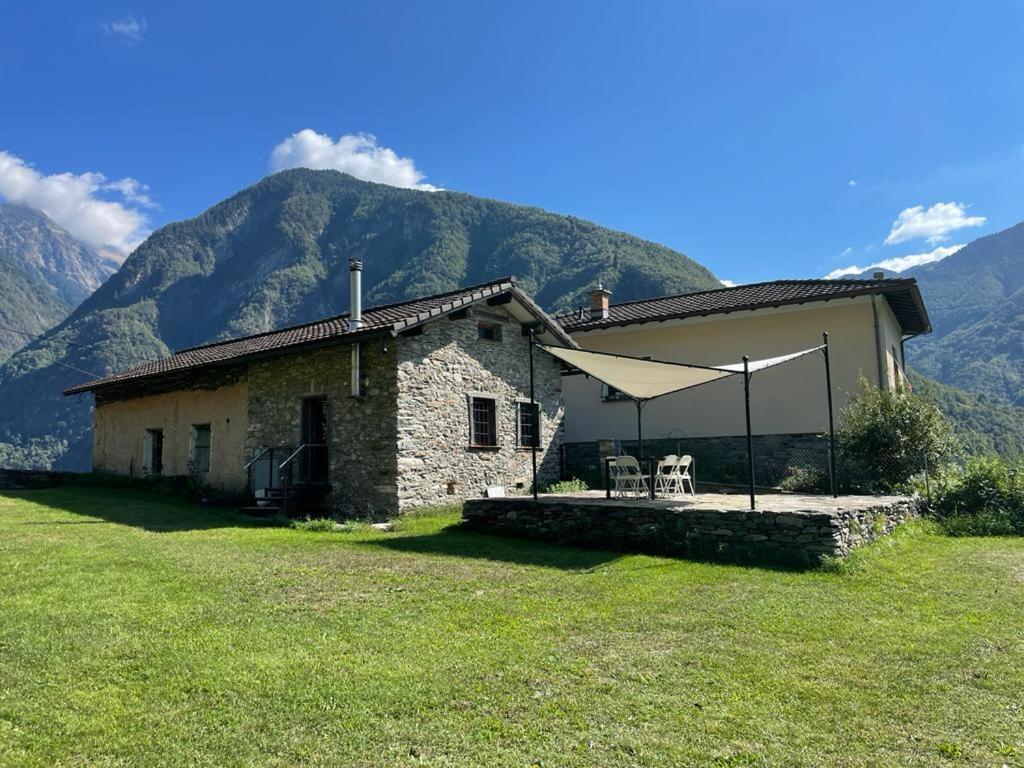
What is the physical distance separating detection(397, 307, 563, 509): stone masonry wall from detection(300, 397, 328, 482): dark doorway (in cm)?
199

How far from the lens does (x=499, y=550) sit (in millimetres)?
8188

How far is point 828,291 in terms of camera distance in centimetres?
1467

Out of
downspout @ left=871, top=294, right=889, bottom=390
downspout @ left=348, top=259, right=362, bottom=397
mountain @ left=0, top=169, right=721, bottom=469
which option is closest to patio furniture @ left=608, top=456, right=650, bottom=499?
downspout @ left=348, top=259, right=362, bottom=397

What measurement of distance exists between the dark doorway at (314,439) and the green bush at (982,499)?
1046 cm

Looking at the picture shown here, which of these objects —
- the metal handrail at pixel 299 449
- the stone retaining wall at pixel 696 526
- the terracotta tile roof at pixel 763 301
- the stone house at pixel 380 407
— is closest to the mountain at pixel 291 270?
the terracotta tile roof at pixel 763 301

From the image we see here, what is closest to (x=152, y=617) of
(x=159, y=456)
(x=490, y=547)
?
(x=490, y=547)

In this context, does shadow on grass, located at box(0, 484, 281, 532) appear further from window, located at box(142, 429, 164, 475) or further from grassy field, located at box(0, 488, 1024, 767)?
grassy field, located at box(0, 488, 1024, 767)

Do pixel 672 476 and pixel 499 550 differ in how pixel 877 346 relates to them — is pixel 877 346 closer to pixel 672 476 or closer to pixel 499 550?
pixel 672 476

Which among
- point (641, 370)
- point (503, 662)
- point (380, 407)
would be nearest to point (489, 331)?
point (380, 407)

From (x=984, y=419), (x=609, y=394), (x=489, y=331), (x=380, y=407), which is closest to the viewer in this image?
(x=380, y=407)

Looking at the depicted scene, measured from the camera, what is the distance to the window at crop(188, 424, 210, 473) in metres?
15.1

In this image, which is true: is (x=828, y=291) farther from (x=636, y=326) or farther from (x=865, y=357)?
(x=636, y=326)

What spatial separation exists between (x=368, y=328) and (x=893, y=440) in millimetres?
9333

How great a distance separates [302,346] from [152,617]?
25.5ft
